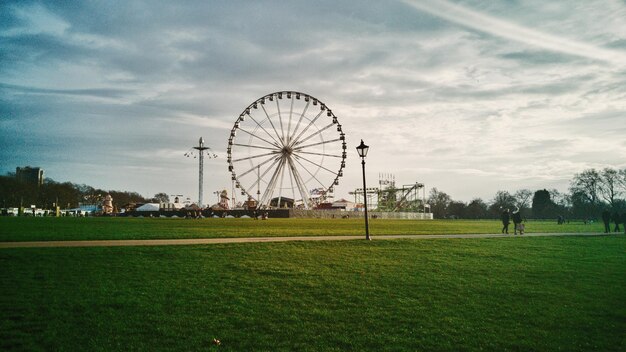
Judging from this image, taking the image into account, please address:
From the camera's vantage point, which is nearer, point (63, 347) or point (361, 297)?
point (63, 347)

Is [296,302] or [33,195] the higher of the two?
[33,195]

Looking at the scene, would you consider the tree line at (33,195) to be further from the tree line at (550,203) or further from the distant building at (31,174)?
the tree line at (550,203)

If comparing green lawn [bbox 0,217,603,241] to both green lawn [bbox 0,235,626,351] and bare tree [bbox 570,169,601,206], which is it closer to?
green lawn [bbox 0,235,626,351]

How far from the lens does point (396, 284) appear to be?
10406mm

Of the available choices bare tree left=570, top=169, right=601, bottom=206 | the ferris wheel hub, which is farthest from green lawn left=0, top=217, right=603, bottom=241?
bare tree left=570, top=169, right=601, bottom=206

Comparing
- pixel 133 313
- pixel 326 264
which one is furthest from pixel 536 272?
pixel 133 313

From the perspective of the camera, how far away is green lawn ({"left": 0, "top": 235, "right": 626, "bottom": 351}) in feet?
22.0

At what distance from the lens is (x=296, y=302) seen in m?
8.64

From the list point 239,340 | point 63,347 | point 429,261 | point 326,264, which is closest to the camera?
point 63,347

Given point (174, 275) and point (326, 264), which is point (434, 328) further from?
point (174, 275)

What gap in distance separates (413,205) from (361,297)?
103 metres

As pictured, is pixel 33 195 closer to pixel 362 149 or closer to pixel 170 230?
pixel 170 230

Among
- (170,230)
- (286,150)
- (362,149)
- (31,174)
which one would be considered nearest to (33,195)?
(31,174)

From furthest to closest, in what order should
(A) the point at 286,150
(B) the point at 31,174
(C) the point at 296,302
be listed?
1. (B) the point at 31,174
2. (A) the point at 286,150
3. (C) the point at 296,302
